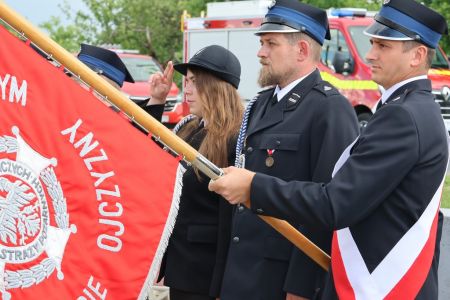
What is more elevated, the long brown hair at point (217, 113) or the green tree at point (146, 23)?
the long brown hair at point (217, 113)

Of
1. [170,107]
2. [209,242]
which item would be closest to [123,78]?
[209,242]

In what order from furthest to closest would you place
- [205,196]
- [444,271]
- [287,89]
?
[444,271]
[205,196]
[287,89]

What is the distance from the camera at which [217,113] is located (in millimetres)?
4039

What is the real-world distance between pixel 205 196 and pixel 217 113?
377 millimetres

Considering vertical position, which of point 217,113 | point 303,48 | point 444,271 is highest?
point 303,48

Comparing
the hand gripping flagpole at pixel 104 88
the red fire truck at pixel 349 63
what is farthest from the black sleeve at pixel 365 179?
the red fire truck at pixel 349 63

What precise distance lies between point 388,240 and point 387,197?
0.46 feet

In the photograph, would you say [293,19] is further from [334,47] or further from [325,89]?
[334,47]

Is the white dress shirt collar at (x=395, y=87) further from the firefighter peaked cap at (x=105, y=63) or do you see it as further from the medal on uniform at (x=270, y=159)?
the firefighter peaked cap at (x=105, y=63)

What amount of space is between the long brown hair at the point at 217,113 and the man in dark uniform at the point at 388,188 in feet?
3.01

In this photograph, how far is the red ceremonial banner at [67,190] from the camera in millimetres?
2891

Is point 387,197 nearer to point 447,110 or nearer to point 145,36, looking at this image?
point 447,110

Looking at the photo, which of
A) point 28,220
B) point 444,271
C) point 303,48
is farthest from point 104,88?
point 444,271

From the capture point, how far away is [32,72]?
2965mm
